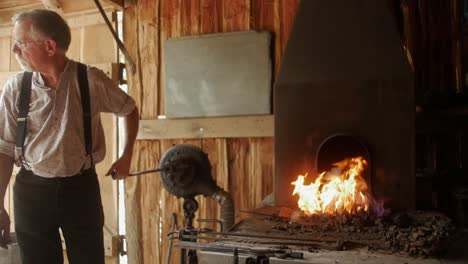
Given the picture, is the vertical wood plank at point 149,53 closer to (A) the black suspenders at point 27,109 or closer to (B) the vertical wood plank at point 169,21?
(B) the vertical wood plank at point 169,21

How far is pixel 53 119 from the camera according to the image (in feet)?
7.25

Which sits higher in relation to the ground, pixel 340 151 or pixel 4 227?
pixel 340 151

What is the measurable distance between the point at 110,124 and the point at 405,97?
92.0 inches

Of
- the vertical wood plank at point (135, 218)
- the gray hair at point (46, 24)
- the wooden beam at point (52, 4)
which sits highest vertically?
the wooden beam at point (52, 4)

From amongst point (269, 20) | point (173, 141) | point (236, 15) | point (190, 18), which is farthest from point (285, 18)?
point (173, 141)

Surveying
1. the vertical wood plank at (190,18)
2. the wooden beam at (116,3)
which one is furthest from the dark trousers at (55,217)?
the wooden beam at (116,3)

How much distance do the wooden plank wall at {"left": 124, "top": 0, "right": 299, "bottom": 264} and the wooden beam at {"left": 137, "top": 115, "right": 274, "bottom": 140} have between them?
0.21 ft

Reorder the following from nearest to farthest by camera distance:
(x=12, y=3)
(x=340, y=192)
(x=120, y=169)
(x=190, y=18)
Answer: (x=120, y=169) < (x=340, y=192) < (x=190, y=18) < (x=12, y=3)

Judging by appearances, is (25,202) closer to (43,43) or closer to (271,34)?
(43,43)

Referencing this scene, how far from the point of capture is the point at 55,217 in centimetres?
222

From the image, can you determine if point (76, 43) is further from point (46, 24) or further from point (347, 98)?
point (347, 98)

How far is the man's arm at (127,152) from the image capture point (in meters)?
2.28

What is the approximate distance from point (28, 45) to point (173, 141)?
4.94 feet

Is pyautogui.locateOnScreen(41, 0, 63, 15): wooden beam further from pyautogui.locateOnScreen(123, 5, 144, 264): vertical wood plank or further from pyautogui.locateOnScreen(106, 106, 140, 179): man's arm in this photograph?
pyautogui.locateOnScreen(106, 106, 140, 179): man's arm
